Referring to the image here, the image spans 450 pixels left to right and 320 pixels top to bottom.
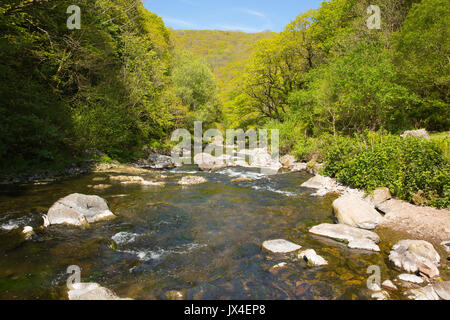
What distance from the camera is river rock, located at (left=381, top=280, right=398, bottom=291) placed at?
455 cm

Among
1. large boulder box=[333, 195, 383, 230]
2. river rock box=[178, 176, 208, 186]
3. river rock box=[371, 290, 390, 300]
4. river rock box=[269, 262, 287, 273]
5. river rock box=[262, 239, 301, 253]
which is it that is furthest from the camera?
river rock box=[178, 176, 208, 186]

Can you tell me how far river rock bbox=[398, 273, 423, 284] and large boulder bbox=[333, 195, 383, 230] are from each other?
2.65m

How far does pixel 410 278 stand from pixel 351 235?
1.87 meters

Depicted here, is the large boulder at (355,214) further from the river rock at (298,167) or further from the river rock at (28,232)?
the river rock at (298,167)

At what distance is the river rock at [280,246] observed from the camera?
611cm

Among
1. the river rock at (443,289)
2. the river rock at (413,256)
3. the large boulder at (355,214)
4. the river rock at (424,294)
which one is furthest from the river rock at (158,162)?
the river rock at (443,289)

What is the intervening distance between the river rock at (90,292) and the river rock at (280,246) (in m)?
3.64

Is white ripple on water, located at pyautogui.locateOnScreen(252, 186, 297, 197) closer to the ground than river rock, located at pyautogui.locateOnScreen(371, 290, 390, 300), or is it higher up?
closer to the ground

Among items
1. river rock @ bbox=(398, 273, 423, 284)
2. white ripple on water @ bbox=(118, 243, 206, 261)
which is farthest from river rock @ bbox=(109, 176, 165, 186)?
river rock @ bbox=(398, 273, 423, 284)

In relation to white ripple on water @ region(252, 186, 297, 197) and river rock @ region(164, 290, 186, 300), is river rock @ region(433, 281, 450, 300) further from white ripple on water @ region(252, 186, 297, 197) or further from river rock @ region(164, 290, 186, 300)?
white ripple on water @ region(252, 186, 297, 197)

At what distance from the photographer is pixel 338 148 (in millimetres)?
12977

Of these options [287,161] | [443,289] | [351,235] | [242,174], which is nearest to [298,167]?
[287,161]

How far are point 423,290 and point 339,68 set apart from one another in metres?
17.8

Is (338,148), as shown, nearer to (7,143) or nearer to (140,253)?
(140,253)
